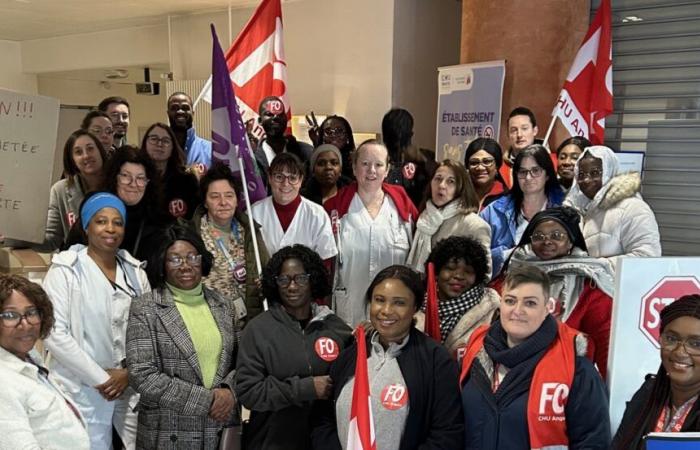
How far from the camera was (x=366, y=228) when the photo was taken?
343 cm

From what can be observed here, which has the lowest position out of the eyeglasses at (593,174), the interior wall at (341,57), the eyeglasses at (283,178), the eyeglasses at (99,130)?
the eyeglasses at (283,178)

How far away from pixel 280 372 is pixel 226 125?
1553 millimetres

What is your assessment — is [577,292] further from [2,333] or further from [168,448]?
[2,333]

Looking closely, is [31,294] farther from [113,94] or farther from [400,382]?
[113,94]

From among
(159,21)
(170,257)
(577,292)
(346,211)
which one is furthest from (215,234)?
(159,21)

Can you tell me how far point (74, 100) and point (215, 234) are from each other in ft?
38.7

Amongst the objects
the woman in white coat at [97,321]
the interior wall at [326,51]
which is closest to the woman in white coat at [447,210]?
the woman in white coat at [97,321]

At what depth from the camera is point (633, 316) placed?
195cm

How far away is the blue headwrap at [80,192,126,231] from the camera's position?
254cm

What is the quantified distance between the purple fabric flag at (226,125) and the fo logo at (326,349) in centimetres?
125

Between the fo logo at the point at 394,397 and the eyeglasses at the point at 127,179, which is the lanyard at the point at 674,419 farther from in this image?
the eyeglasses at the point at 127,179

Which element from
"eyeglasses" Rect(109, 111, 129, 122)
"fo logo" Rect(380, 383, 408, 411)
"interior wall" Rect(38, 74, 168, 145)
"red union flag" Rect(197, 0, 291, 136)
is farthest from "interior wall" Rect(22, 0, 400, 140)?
"fo logo" Rect(380, 383, 408, 411)

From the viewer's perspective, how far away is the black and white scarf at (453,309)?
7.98 feet

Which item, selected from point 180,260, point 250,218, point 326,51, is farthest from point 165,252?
point 326,51
